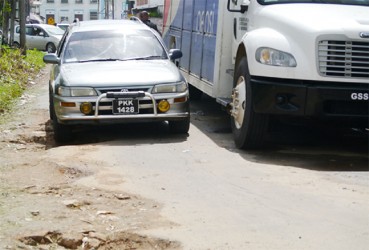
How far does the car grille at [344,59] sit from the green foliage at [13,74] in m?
6.10

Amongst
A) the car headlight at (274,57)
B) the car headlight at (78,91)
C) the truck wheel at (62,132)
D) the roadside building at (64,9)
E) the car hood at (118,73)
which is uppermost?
the car headlight at (274,57)

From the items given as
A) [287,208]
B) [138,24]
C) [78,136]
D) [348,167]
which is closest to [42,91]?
[138,24]

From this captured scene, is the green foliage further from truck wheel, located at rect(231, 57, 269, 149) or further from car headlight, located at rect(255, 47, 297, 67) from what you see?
car headlight, located at rect(255, 47, 297, 67)

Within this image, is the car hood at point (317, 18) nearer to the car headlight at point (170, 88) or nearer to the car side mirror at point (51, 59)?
the car headlight at point (170, 88)

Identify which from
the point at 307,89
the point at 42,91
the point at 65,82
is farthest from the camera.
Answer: the point at 42,91

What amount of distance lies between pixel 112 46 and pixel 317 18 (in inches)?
133

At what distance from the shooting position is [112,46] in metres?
9.93

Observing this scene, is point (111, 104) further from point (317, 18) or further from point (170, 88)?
point (317, 18)

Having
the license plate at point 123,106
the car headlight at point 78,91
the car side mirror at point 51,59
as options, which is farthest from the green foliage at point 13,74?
the license plate at point 123,106

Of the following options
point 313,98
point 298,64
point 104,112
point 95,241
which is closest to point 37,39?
point 104,112

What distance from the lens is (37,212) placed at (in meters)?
5.33

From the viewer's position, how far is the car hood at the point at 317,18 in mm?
7328

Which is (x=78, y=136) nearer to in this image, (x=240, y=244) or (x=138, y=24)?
(x=138, y=24)

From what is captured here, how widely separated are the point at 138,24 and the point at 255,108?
3.75 m
